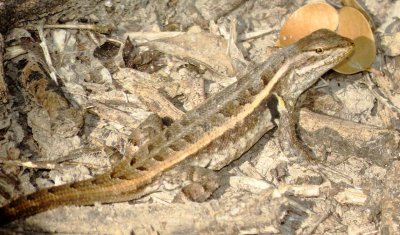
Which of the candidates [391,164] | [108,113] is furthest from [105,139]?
[391,164]

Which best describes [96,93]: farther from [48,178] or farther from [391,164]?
[391,164]

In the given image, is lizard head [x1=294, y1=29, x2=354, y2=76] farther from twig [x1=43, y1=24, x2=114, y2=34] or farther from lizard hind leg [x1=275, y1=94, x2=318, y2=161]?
twig [x1=43, y1=24, x2=114, y2=34]

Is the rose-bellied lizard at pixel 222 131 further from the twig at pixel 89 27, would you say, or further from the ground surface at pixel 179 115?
the twig at pixel 89 27

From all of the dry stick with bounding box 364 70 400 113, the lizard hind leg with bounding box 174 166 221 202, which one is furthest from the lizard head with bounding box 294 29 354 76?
the lizard hind leg with bounding box 174 166 221 202

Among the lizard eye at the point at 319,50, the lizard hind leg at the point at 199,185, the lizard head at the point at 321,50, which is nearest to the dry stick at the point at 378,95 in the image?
the lizard head at the point at 321,50

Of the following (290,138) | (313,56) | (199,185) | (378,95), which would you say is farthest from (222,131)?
(378,95)
